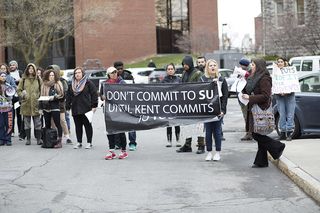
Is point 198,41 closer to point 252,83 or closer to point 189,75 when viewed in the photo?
point 189,75

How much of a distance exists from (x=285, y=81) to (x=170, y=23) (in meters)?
46.3

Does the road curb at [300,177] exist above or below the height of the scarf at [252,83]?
below

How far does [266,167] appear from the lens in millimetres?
7809

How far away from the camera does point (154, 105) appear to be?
9.23 meters

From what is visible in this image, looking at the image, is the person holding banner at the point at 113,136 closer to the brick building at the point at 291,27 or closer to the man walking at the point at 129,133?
the man walking at the point at 129,133

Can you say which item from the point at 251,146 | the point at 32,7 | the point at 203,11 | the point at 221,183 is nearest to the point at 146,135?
the point at 251,146

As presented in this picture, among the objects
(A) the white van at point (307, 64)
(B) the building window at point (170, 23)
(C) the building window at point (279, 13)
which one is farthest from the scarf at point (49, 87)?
(B) the building window at point (170, 23)

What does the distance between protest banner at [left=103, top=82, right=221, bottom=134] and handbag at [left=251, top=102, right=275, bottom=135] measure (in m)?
1.38

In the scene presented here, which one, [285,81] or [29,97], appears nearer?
[285,81]

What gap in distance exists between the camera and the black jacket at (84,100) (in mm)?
10180

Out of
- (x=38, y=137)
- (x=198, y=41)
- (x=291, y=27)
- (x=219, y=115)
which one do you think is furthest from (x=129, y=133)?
(x=198, y=41)

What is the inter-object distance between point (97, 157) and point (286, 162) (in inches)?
152

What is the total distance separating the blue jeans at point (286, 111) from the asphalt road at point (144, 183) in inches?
36.5

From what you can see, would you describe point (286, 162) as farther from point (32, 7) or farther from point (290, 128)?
point (32, 7)
